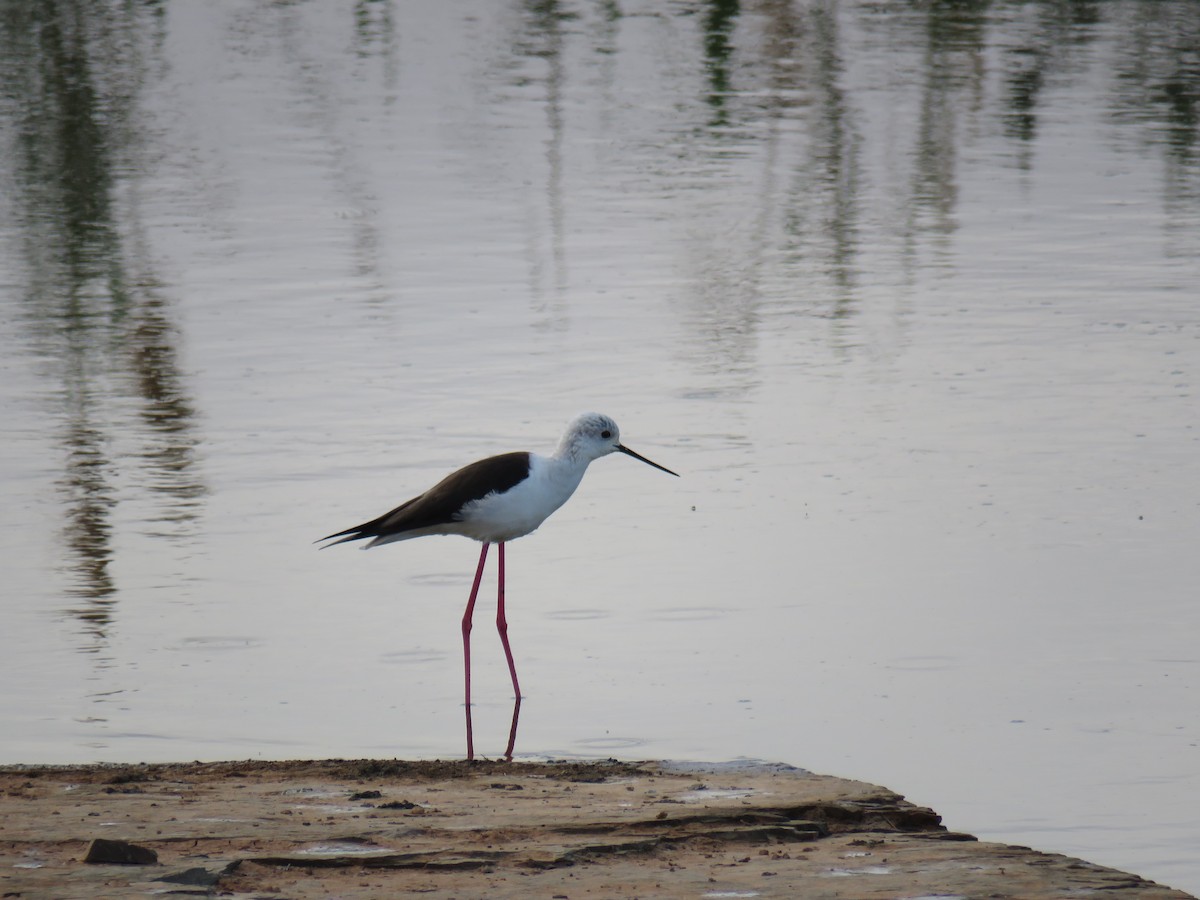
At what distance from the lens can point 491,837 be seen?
467cm

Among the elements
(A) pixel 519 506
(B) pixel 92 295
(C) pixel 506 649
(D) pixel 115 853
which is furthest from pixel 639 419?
(D) pixel 115 853

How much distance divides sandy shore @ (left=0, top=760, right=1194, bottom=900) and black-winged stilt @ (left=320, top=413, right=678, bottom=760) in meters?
1.27

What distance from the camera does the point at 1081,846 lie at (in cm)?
522

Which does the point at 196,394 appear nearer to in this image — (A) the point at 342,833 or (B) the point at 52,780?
(B) the point at 52,780

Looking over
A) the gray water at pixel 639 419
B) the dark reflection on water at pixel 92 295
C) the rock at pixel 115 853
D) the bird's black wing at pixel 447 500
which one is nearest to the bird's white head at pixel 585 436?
the bird's black wing at pixel 447 500

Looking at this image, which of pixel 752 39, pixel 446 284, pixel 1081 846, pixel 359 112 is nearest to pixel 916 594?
pixel 1081 846

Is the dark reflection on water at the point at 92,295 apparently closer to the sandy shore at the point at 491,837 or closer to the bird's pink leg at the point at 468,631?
the bird's pink leg at the point at 468,631

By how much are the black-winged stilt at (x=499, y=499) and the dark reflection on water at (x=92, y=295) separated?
3.53ft

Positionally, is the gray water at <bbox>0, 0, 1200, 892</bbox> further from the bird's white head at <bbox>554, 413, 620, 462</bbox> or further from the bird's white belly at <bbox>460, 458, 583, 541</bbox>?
the bird's white head at <bbox>554, 413, 620, 462</bbox>

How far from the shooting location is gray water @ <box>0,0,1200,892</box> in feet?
20.0

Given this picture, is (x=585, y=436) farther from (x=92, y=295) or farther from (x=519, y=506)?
(x=92, y=295)

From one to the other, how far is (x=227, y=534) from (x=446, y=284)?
13.4 ft

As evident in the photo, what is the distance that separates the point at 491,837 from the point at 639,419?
457 cm

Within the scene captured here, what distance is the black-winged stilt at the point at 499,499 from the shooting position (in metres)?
6.68
